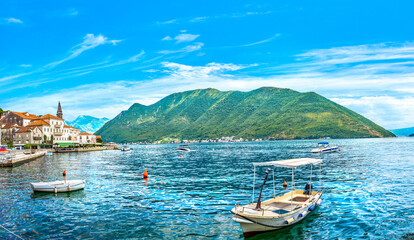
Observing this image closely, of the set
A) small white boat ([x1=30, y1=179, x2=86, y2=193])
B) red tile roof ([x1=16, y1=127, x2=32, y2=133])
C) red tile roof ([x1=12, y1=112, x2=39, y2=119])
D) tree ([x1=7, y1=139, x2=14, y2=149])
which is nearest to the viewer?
small white boat ([x1=30, y1=179, x2=86, y2=193])

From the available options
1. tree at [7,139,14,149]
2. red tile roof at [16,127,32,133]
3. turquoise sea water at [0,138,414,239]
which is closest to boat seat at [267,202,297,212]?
turquoise sea water at [0,138,414,239]

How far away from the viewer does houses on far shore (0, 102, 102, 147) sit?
545 ft

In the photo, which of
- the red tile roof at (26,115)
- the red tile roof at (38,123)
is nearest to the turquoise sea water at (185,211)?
the red tile roof at (38,123)

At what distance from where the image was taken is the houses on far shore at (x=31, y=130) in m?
166

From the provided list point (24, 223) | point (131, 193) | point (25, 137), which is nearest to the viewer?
point (24, 223)

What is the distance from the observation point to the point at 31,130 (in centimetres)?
16538

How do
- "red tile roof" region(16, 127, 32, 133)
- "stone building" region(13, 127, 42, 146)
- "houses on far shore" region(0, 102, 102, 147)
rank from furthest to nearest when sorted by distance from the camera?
"houses on far shore" region(0, 102, 102, 147) → "red tile roof" region(16, 127, 32, 133) → "stone building" region(13, 127, 42, 146)

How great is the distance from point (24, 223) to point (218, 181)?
101ft

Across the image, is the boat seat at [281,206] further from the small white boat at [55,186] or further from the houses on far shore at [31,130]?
the houses on far shore at [31,130]

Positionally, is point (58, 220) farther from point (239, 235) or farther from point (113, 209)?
point (239, 235)

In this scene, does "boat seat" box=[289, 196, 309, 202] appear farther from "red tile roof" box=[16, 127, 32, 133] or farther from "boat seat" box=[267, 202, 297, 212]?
"red tile roof" box=[16, 127, 32, 133]

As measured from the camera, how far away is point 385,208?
1223 inches

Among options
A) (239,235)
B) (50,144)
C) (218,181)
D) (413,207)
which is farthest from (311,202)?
(50,144)

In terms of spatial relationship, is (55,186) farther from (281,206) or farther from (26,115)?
(26,115)
